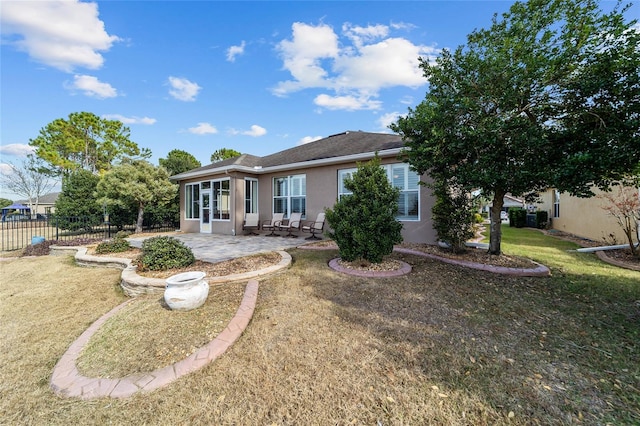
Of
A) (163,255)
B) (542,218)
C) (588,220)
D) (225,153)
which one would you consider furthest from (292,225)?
(225,153)

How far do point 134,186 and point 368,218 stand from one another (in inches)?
493

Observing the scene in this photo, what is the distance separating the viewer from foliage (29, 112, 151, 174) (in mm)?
24578

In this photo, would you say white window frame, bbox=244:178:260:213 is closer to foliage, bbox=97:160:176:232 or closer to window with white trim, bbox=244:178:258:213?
window with white trim, bbox=244:178:258:213

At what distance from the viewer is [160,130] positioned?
14.9 meters

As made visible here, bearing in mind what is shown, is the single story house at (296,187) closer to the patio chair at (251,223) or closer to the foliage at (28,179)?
the patio chair at (251,223)

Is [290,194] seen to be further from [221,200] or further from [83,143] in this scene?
[83,143]

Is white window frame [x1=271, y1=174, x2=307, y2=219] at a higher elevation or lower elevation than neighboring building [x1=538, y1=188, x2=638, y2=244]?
higher

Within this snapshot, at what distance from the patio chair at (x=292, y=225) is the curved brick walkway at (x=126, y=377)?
24.8 feet

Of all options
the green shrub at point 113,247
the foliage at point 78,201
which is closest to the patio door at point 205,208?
the green shrub at point 113,247

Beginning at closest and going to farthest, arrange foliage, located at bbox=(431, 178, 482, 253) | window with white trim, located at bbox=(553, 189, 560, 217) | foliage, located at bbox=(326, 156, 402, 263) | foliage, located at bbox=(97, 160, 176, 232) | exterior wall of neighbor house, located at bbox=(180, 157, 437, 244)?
1. foliage, located at bbox=(326, 156, 402, 263)
2. foliage, located at bbox=(431, 178, 482, 253)
3. exterior wall of neighbor house, located at bbox=(180, 157, 437, 244)
4. foliage, located at bbox=(97, 160, 176, 232)
5. window with white trim, located at bbox=(553, 189, 560, 217)

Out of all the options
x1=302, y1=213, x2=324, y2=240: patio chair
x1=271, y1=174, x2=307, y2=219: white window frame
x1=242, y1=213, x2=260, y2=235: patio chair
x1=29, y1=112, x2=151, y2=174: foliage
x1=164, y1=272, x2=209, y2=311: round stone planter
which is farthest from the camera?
x1=29, y1=112, x2=151, y2=174: foliage

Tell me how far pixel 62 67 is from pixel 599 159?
17014 mm

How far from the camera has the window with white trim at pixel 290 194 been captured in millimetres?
10984

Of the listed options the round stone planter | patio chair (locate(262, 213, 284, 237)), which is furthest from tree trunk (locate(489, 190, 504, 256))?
patio chair (locate(262, 213, 284, 237))
